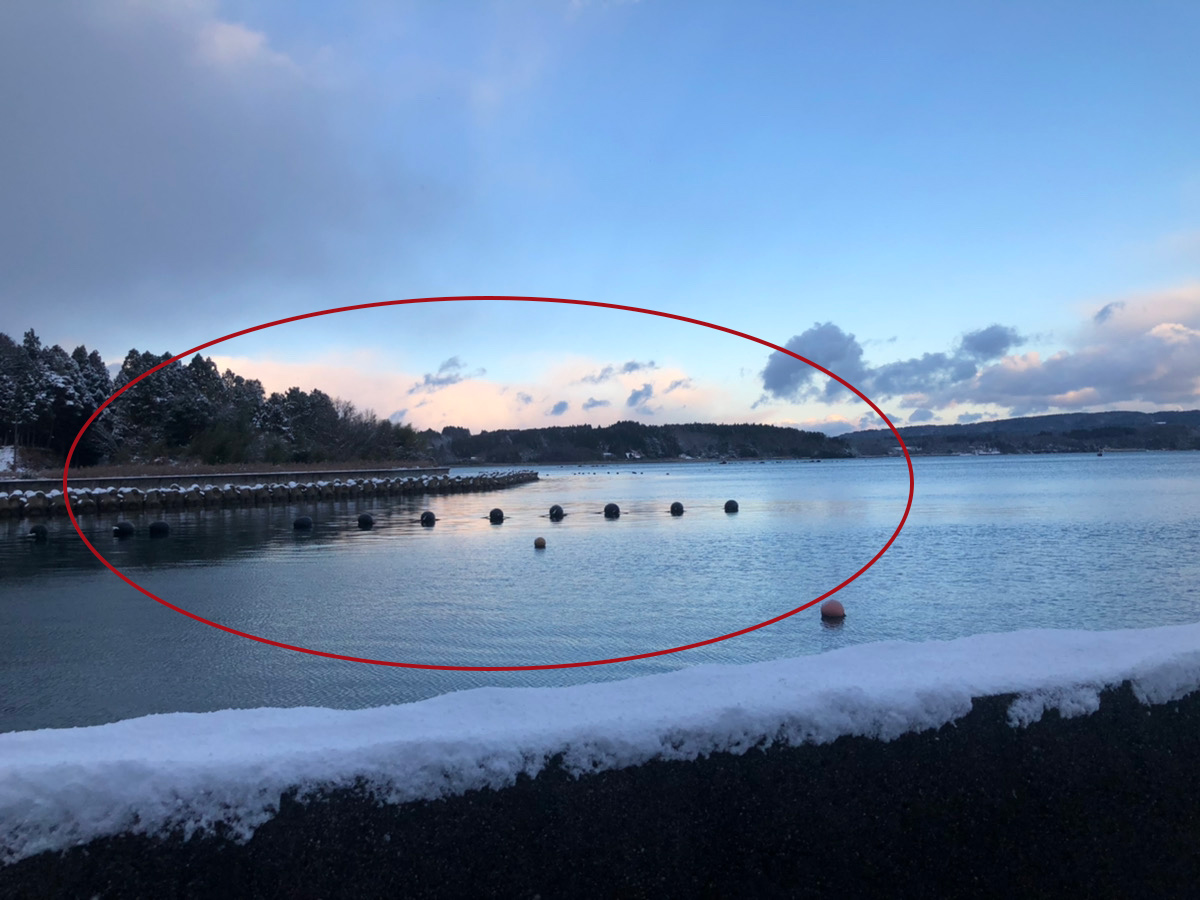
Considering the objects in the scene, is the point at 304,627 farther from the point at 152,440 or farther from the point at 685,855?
the point at 152,440

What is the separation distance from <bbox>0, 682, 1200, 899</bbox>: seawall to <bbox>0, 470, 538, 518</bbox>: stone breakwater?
26959 mm

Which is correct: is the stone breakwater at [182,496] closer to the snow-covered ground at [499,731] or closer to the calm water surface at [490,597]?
the calm water surface at [490,597]

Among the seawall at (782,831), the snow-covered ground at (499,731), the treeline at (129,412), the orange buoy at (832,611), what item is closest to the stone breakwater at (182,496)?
the treeline at (129,412)

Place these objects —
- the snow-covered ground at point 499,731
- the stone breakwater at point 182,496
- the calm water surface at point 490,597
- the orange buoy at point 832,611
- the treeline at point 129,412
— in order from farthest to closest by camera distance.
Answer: the treeline at point 129,412, the stone breakwater at point 182,496, the orange buoy at point 832,611, the calm water surface at point 490,597, the snow-covered ground at point 499,731

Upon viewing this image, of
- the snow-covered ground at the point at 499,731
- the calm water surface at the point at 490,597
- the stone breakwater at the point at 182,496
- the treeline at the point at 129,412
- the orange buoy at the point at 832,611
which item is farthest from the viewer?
the treeline at the point at 129,412

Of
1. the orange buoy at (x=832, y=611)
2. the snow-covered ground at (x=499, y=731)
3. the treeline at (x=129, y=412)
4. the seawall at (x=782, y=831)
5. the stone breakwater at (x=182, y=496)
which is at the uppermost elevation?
the treeline at (x=129, y=412)

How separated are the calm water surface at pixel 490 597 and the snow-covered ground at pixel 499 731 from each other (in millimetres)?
5019

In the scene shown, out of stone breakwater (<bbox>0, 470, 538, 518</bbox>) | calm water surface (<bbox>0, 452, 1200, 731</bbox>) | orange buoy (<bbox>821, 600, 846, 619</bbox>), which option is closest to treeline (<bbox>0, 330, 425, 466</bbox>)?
stone breakwater (<bbox>0, 470, 538, 518</bbox>)

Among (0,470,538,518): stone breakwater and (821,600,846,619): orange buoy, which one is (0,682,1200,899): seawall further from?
(0,470,538,518): stone breakwater

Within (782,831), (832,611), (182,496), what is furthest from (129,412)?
(782,831)

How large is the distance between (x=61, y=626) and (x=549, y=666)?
725cm

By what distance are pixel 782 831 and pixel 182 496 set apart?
132 ft

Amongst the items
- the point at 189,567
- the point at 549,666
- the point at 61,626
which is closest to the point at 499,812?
the point at 549,666

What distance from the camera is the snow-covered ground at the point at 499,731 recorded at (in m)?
2.52
